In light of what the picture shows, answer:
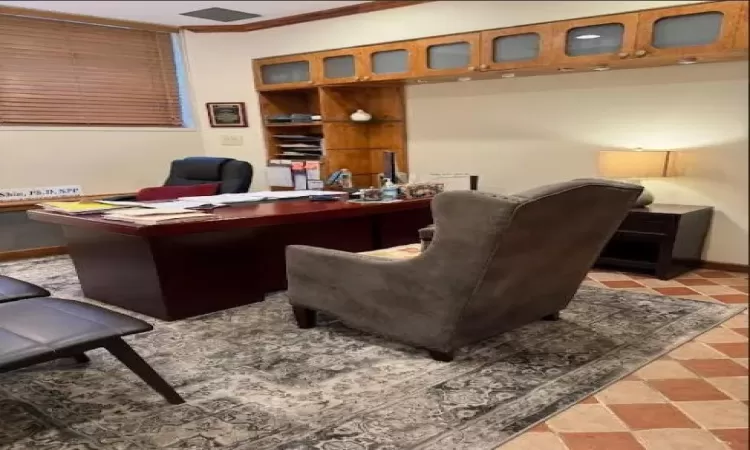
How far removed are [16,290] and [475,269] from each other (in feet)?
6.01

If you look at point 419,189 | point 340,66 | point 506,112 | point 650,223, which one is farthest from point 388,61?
point 650,223

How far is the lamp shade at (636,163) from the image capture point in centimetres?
321

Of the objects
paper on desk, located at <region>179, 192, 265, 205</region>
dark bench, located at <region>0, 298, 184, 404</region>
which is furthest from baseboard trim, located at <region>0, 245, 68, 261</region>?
paper on desk, located at <region>179, 192, 265, 205</region>

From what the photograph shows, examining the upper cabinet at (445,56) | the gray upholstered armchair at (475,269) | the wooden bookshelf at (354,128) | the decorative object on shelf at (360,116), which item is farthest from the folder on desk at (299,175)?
the gray upholstered armchair at (475,269)

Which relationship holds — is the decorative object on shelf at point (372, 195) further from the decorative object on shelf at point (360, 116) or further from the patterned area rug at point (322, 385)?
the decorative object on shelf at point (360, 116)

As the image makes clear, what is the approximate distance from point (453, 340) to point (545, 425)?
47 centimetres

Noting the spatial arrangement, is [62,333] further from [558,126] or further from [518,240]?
[558,126]

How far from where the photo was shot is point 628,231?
3.28m

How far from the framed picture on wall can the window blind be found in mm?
→ 1604

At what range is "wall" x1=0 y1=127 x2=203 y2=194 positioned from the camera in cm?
148

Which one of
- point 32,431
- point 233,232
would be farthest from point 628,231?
point 32,431

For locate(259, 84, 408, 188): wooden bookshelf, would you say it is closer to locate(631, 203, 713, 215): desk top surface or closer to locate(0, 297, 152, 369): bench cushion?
locate(631, 203, 713, 215): desk top surface

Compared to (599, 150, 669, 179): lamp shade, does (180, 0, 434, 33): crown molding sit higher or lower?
higher

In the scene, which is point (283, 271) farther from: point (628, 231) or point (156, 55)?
point (628, 231)
